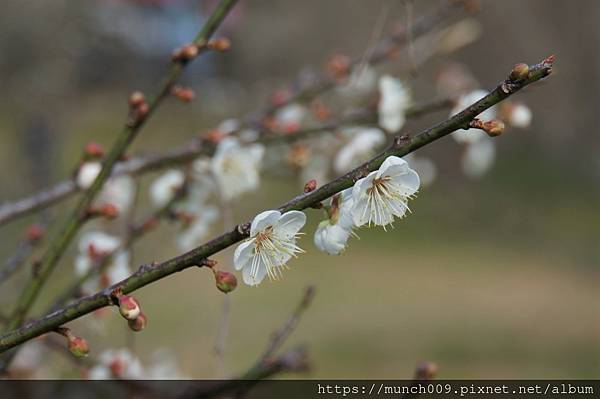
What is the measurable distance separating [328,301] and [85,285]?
3.04 meters

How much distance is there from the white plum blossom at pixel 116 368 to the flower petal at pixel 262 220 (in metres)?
0.67

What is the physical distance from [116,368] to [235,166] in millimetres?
381

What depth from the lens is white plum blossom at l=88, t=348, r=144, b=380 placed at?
1.25 metres

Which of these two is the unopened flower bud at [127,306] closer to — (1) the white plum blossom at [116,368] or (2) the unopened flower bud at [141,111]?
(2) the unopened flower bud at [141,111]

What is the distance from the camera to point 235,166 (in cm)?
139

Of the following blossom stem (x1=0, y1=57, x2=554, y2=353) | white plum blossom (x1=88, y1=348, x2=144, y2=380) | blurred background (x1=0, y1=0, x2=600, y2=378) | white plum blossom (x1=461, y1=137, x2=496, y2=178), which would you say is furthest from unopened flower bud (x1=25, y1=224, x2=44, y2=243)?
white plum blossom (x1=461, y1=137, x2=496, y2=178)

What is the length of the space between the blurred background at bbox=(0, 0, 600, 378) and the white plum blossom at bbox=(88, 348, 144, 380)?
16.5 inches

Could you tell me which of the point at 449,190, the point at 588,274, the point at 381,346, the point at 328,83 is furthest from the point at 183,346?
the point at 449,190

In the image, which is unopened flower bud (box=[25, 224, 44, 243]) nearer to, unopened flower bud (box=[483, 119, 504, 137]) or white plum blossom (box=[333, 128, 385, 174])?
white plum blossom (box=[333, 128, 385, 174])

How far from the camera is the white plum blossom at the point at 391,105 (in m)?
1.36

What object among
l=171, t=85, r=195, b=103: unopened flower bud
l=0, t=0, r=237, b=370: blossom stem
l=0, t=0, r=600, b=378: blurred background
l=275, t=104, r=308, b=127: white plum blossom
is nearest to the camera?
l=0, t=0, r=237, b=370: blossom stem

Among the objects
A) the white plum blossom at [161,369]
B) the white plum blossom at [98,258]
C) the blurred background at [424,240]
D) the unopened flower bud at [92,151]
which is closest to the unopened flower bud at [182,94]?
the unopened flower bud at [92,151]

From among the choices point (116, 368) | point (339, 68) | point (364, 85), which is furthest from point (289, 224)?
point (364, 85)

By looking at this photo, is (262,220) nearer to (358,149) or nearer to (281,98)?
(358,149)
